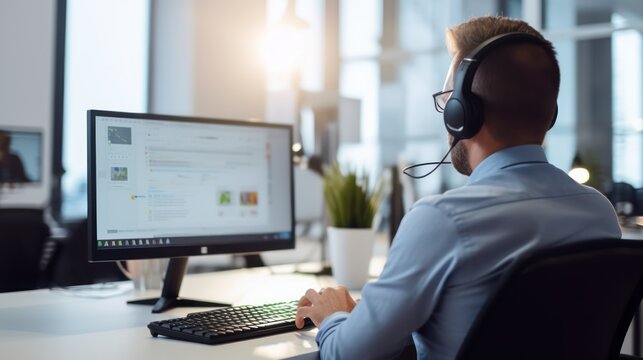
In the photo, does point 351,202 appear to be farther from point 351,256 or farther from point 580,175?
point 580,175

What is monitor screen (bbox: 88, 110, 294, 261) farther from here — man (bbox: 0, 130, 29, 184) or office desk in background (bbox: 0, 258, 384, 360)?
man (bbox: 0, 130, 29, 184)

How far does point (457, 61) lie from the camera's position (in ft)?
3.80

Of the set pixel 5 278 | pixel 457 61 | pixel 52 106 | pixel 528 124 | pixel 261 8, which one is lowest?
pixel 5 278

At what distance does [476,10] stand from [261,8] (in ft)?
6.86

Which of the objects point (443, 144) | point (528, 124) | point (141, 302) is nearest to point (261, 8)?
point (443, 144)

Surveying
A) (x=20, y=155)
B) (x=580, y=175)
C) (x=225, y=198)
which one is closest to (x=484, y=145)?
(x=225, y=198)

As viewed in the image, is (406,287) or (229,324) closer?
(406,287)

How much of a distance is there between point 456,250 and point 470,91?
0.91 feet

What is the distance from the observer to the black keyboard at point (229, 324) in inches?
45.5

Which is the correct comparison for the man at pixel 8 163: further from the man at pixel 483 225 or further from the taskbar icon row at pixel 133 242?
the man at pixel 483 225

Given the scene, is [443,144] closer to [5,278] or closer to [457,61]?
[5,278]

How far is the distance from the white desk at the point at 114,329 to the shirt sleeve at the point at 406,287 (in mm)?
176

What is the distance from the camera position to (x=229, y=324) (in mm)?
1225

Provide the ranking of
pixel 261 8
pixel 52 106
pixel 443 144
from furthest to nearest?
1. pixel 443 144
2. pixel 261 8
3. pixel 52 106
